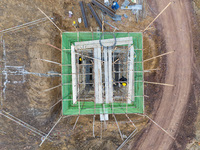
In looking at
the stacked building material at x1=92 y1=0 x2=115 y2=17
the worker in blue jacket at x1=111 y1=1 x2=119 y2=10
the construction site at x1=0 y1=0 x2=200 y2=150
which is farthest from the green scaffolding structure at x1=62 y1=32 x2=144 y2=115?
the worker in blue jacket at x1=111 y1=1 x2=119 y2=10

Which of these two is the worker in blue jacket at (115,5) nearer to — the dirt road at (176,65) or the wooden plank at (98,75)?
the dirt road at (176,65)

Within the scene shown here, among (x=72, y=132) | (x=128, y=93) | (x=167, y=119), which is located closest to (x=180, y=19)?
(x=128, y=93)

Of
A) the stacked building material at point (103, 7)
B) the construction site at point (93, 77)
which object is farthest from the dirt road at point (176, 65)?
the stacked building material at point (103, 7)

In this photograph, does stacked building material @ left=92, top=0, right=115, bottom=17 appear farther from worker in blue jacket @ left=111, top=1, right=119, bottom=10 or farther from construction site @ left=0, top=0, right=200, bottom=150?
worker in blue jacket @ left=111, top=1, right=119, bottom=10

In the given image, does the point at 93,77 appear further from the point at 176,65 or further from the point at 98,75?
the point at 176,65

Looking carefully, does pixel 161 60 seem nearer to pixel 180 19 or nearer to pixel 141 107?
pixel 180 19

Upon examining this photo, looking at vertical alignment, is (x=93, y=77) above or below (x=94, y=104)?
above

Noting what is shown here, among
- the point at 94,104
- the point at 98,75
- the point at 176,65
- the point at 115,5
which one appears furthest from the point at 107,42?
the point at 176,65
